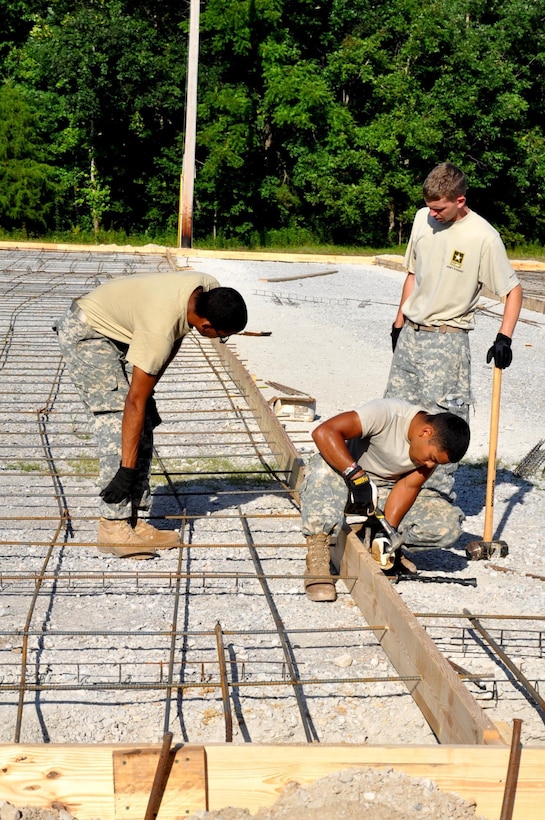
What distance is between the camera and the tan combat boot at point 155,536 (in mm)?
4180

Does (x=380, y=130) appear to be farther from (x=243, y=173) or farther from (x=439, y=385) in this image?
(x=439, y=385)

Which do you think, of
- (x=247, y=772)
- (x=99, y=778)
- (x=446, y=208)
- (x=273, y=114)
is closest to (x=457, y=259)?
(x=446, y=208)

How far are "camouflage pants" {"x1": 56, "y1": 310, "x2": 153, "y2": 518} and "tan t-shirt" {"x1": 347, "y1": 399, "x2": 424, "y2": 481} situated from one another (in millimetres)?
859

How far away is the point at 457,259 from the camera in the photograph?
427 cm

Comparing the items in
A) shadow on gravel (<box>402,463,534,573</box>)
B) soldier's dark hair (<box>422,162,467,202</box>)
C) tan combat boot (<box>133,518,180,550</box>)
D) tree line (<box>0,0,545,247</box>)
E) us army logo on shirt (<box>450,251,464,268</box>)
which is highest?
tree line (<box>0,0,545,247</box>)

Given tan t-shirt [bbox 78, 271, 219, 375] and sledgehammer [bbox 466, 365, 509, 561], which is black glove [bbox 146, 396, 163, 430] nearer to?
tan t-shirt [bbox 78, 271, 219, 375]

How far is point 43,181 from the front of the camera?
21.5m

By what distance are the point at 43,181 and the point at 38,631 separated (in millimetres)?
19349

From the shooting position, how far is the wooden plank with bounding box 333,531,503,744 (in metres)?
2.62

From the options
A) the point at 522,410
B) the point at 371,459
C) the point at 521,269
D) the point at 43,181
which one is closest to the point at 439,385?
the point at 371,459

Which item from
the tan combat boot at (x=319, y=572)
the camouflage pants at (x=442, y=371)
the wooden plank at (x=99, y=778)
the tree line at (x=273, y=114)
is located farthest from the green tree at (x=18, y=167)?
the wooden plank at (x=99, y=778)

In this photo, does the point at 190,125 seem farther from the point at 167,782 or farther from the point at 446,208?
the point at 167,782

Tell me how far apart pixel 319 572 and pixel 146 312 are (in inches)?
45.5

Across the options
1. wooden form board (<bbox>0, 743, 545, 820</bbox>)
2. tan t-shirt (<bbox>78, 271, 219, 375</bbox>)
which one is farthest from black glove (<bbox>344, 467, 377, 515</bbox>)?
wooden form board (<bbox>0, 743, 545, 820</bbox>)
